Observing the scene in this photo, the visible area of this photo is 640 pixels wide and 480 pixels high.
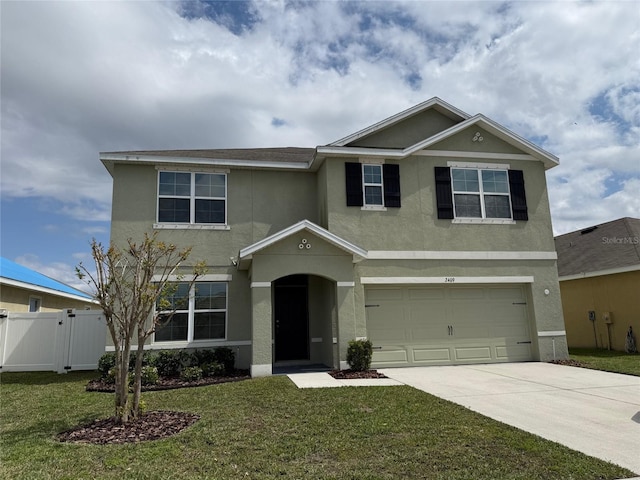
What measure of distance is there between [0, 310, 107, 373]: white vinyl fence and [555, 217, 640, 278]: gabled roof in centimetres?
1765

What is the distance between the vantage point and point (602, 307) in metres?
17.3

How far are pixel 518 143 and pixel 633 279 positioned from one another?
667cm

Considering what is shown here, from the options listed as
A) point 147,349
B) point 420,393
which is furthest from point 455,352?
point 147,349

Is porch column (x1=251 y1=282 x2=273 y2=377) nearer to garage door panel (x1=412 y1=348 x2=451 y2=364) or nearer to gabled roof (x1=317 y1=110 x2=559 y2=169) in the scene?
garage door panel (x1=412 y1=348 x2=451 y2=364)

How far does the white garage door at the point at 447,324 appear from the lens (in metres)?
13.2

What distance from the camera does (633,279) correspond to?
16047 millimetres

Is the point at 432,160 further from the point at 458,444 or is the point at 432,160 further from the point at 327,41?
the point at 458,444

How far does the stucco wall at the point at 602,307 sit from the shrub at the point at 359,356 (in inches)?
421

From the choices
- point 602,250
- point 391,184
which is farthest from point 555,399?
point 602,250

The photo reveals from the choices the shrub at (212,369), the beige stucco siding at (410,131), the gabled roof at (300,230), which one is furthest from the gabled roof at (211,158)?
the shrub at (212,369)

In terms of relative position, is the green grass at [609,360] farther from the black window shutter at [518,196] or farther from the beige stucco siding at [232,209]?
the beige stucco siding at [232,209]

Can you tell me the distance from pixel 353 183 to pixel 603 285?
11037 millimetres

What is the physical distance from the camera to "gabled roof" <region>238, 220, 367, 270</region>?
37.9ft

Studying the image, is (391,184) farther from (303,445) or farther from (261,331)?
(303,445)
